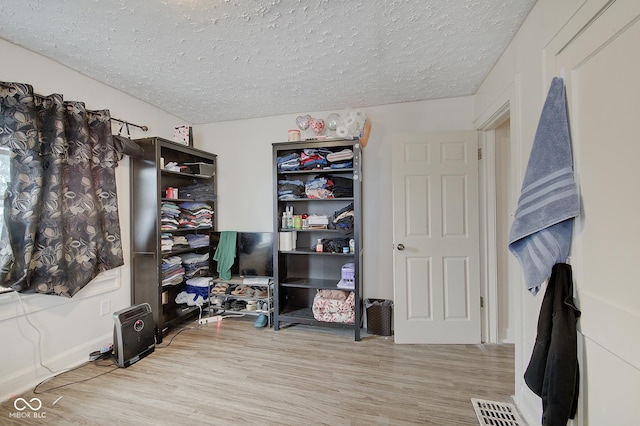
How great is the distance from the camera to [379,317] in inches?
98.5

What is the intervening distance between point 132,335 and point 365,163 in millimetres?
2693

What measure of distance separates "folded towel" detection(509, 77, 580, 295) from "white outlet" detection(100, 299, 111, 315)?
10.4ft

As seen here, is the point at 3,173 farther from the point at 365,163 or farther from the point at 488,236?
the point at 488,236

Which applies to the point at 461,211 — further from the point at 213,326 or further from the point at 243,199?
the point at 213,326

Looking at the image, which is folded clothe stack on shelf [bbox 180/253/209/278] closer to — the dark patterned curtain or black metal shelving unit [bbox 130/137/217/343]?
black metal shelving unit [bbox 130/137/217/343]

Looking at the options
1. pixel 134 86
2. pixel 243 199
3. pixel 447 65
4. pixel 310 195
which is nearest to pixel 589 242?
pixel 447 65

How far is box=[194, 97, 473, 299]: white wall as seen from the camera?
103 inches

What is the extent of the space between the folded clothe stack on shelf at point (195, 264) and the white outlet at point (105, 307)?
2.26 ft

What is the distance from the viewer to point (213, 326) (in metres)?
2.75

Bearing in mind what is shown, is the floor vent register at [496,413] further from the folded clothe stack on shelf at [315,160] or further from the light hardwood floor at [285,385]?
the folded clothe stack on shelf at [315,160]

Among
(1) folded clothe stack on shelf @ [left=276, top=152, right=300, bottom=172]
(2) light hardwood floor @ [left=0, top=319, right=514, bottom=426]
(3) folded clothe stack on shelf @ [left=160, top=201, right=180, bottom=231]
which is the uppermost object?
(1) folded clothe stack on shelf @ [left=276, top=152, right=300, bottom=172]

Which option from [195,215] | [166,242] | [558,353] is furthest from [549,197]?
[195,215]

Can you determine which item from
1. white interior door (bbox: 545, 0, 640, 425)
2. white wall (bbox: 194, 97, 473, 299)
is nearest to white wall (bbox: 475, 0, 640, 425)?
white interior door (bbox: 545, 0, 640, 425)

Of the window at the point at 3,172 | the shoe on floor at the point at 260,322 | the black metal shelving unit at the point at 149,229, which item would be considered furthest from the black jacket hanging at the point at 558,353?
the window at the point at 3,172
